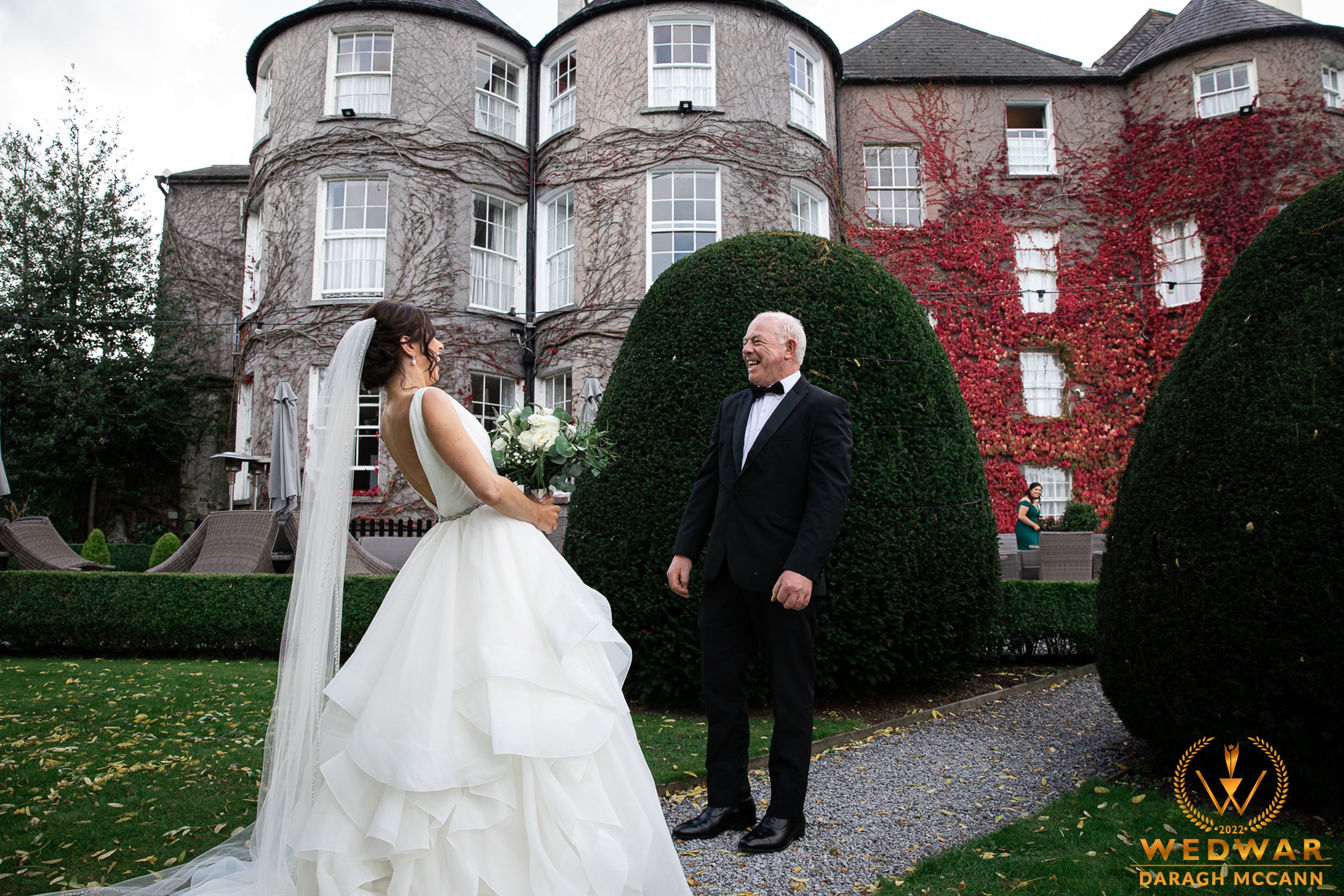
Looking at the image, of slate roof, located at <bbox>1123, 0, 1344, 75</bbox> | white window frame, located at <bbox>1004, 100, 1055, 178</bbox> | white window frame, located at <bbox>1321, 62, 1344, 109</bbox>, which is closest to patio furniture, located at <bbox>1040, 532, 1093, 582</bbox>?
white window frame, located at <bbox>1004, 100, 1055, 178</bbox>

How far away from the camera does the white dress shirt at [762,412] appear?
3.97 m

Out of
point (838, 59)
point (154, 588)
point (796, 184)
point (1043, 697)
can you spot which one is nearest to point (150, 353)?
point (154, 588)

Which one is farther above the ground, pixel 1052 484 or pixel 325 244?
pixel 325 244

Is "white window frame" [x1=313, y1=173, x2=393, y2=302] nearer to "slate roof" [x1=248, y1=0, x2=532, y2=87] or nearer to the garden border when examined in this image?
"slate roof" [x1=248, y1=0, x2=532, y2=87]

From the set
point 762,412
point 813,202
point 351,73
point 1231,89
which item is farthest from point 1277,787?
point 1231,89

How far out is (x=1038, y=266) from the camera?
62.0ft

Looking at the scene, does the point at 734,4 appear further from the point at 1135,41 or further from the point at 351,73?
the point at 1135,41

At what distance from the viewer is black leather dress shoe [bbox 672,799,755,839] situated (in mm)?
3693

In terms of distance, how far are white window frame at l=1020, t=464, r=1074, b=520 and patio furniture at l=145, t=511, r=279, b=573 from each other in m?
14.1

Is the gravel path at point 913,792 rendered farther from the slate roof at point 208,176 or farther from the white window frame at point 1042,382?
the slate roof at point 208,176

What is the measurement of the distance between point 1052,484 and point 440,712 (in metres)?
17.3

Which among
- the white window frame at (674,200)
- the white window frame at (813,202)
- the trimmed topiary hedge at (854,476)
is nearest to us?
the trimmed topiary hedge at (854,476)

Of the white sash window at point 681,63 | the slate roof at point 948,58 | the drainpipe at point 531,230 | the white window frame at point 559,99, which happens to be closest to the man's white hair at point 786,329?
the drainpipe at point 531,230

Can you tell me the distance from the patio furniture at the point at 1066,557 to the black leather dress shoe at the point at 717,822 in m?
7.09
